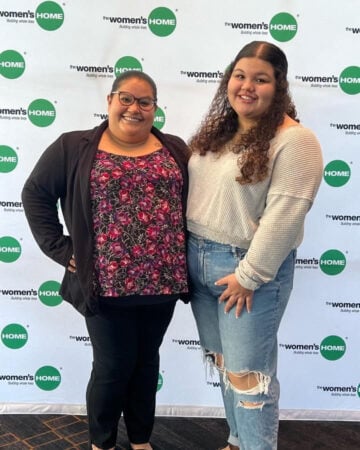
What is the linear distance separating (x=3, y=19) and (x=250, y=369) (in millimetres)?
1801

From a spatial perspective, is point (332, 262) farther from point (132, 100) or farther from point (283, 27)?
point (132, 100)

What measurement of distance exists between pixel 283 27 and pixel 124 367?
1596mm

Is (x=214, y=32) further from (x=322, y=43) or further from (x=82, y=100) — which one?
(x=82, y=100)

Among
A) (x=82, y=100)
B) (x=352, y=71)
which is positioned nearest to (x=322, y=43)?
(x=352, y=71)

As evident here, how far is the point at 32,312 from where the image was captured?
227 centimetres

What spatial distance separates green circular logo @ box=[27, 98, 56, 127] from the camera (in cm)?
212

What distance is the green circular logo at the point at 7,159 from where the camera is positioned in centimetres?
215

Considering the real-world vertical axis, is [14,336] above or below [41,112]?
below

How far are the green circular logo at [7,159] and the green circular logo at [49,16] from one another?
57cm

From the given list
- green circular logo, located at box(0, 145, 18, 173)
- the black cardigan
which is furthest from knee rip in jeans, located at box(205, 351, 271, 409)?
green circular logo, located at box(0, 145, 18, 173)

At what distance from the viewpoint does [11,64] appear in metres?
2.08

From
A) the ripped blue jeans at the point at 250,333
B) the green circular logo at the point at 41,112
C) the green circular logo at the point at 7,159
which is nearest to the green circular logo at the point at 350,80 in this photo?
the ripped blue jeans at the point at 250,333

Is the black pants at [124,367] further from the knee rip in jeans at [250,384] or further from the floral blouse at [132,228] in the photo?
the knee rip in jeans at [250,384]

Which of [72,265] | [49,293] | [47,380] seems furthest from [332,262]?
[47,380]
